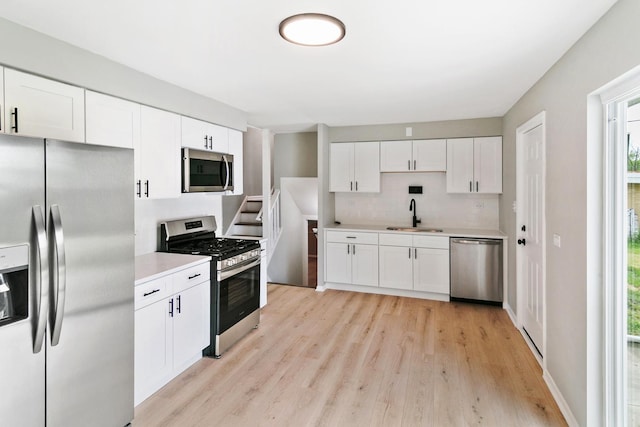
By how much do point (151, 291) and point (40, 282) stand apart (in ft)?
2.83

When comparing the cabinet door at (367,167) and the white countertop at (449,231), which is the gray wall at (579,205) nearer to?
the white countertop at (449,231)

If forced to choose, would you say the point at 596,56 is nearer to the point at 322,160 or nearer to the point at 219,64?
the point at 219,64

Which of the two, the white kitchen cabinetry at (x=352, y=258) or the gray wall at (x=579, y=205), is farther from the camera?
the white kitchen cabinetry at (x=352, y=258)

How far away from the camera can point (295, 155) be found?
600cm

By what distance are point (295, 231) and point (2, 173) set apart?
4.97 metres

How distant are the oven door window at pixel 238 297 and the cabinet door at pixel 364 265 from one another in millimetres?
1674

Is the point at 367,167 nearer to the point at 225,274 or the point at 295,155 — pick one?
the point at 295,155

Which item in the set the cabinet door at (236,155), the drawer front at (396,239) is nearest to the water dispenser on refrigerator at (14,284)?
the cabinet door at (236,155)

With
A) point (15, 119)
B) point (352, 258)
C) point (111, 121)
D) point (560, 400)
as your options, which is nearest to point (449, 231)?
point (352, 258)

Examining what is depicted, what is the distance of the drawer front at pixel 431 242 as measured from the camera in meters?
4.68

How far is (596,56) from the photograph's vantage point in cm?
196

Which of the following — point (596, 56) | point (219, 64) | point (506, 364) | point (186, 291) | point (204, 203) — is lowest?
point (506, 364)

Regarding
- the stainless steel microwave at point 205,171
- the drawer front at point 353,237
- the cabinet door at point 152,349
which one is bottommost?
the cabinet door at point 152,349

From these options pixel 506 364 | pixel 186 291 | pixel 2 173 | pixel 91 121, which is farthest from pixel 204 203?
pixel 506 364
